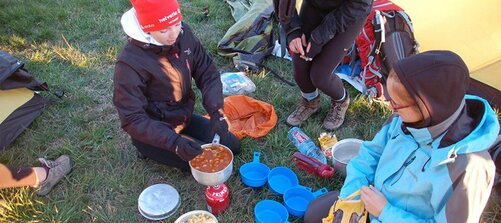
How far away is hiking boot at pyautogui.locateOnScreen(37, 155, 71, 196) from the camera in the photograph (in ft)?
8.70

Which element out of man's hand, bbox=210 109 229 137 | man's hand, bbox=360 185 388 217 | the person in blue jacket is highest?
the person in blue jacket

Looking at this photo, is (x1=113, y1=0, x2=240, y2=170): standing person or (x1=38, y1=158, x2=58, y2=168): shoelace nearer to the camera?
(x1=113, y1=0, x2=240, y2=170): standing person

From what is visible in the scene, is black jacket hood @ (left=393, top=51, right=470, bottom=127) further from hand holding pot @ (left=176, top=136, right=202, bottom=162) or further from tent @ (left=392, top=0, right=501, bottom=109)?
tent @ (left=392, top=0, right=501, bottom=109)

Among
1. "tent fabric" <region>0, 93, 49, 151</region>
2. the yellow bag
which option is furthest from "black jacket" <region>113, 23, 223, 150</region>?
"tent fabric" <region>0, 93, 49, 151</region>

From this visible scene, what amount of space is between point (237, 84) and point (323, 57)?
1.06 m

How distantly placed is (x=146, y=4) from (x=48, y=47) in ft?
8.59

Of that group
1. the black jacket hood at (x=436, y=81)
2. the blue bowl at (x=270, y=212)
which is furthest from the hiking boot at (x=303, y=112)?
the black jacket hood at (x=436, y=81)

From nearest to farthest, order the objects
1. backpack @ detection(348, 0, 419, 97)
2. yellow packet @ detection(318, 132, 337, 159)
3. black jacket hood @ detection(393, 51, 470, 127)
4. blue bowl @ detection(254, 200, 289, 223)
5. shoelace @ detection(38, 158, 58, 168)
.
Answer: black jacket hood @ detection(393, 51, 470, 127) → blue bowl @ detection(254, 200, 289, 223) → shoelace @ detection(38, 158, 58, 168) → yellow packet @ detection(318, 132, 337, 159) → backpack @ detection(348, 0, 419, 97)

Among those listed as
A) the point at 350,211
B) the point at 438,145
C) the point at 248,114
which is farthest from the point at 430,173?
the point at 248,114

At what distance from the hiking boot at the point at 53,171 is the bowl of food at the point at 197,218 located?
104 cm

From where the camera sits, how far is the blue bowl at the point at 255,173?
2.66m

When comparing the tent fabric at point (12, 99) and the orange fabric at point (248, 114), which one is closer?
the tent fabric at point (12, 99)

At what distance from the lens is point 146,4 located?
6.80 feet

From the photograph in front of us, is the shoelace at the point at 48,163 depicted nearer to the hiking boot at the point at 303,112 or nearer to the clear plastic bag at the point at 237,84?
the clear plastic bag at the point at 237,84
